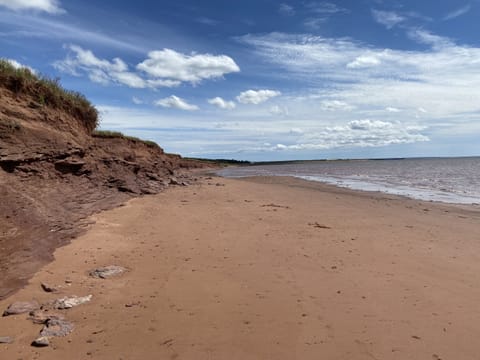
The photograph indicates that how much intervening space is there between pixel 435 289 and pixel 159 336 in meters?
3.88

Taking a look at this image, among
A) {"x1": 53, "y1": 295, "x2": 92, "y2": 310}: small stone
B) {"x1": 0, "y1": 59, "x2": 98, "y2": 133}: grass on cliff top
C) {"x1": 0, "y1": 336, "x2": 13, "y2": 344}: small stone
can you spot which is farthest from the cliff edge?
{"x1": 0, "y1": 336, "x2": 13, "y2": 344}: small stone

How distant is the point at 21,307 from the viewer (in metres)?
4.36

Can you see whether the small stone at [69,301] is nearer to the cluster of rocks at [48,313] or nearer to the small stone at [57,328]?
the cluster of rocks at [48,313]

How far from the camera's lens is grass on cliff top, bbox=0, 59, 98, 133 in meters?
9.30

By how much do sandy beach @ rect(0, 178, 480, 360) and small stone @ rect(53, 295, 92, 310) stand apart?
10 cm

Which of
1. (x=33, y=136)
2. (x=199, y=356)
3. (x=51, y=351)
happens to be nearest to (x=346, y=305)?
(x=199, y=356)

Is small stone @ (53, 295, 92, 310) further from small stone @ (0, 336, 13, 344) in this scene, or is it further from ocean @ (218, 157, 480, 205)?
ocean @ (218, 157, 480, 205)

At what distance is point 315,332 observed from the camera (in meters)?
4.00

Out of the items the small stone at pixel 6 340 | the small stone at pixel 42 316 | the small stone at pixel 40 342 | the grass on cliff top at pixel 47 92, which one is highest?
the grass on cliff top at pixel 47 92

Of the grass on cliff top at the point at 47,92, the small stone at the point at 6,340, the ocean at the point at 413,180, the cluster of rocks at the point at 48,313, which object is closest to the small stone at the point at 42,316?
the cluster of rocks at the point at 48,313

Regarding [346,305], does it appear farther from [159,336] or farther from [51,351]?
[51,351]

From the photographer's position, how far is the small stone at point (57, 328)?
3.85m

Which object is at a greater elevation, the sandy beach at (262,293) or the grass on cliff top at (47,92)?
the grass on cliff top at (47,92)

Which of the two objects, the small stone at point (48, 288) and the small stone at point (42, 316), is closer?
the small stone at point (42, 316)
